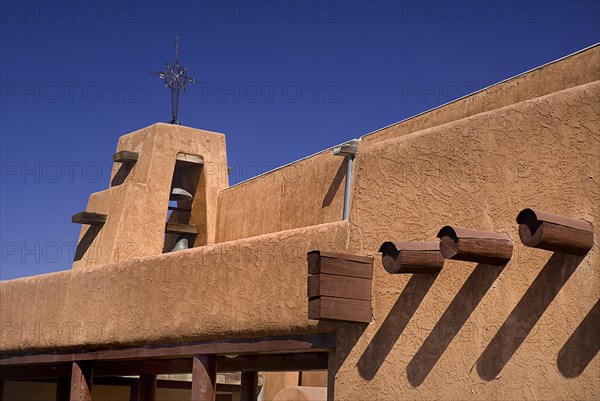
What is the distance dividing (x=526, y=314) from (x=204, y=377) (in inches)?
167

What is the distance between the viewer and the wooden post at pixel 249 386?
13.8 m

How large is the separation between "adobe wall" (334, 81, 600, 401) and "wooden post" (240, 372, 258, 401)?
654 cm

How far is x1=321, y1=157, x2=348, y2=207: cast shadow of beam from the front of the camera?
12.0 metres

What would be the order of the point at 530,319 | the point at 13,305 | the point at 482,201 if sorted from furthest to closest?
the point at 13,305 → the point at 482,201 → the point at 530,319

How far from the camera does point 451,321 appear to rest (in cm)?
657

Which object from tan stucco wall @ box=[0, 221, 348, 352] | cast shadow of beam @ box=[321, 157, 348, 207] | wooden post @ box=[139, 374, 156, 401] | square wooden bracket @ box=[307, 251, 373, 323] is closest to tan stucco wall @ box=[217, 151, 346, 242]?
cast shadow of beam @ box=[321, 157, 348, 207]

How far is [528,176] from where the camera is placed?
619 centimetres

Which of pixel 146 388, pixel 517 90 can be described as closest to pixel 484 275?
pixel 517 90

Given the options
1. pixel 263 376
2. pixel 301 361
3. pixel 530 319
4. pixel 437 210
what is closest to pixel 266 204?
pixel 301 361

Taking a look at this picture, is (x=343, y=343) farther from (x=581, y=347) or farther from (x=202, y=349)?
(x=581, y=347)

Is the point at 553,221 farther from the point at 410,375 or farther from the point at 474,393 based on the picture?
the point at 410,375

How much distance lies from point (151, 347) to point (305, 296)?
2.82 metres

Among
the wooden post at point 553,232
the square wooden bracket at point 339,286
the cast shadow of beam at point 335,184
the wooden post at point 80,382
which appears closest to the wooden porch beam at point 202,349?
the wooden post at point 80,382

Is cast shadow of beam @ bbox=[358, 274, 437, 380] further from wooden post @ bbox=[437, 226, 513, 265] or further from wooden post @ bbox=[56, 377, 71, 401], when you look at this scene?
wooden post @ bbox=[56, 377, 71, 401]
